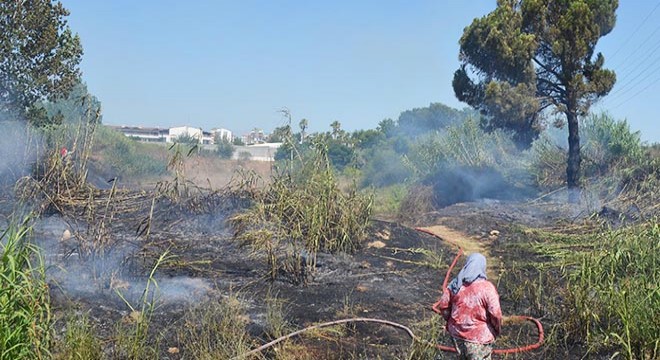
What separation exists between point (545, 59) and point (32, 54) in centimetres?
1414

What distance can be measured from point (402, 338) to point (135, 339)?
2451mm

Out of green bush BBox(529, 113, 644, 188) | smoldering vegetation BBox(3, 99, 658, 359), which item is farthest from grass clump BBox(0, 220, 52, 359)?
green bush BBox(529, 113, 644, 188)

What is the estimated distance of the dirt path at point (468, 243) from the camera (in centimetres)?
884

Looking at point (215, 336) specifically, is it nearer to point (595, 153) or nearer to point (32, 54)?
point (32, 54)

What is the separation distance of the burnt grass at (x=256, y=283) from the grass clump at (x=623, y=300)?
349mm

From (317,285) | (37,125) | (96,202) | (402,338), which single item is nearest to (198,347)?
(402,338)

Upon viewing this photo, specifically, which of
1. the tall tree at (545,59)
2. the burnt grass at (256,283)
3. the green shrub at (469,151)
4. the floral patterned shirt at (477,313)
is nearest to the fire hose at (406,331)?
the burnt grass at (256,283)

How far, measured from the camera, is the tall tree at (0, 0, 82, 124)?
1421 centimetres

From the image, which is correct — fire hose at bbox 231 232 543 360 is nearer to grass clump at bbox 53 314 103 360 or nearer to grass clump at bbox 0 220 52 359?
grass clump at bbox 53 314 103 360

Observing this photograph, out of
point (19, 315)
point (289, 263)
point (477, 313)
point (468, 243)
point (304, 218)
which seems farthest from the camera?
point (468, 243)

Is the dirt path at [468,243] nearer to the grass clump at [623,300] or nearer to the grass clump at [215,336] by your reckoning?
the grass clump at [623,300]

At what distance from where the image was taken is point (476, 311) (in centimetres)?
421

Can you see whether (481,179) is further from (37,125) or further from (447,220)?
(37,125)

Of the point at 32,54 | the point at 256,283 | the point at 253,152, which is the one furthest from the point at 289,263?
the point at 253,152
